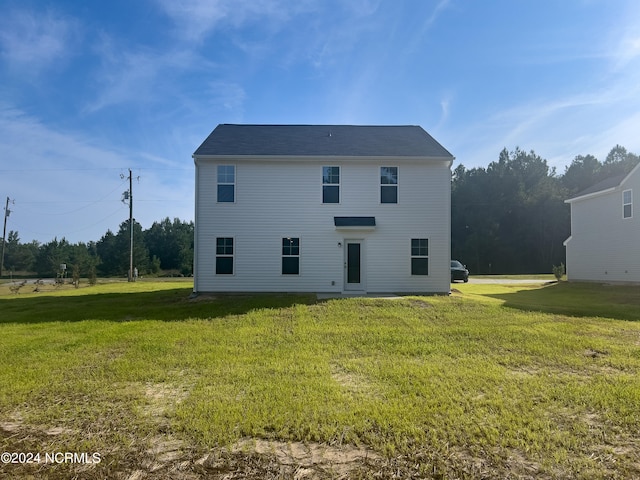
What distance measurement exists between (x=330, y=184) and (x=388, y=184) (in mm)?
2257

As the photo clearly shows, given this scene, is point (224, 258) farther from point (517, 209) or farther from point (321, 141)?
point (517, 209)

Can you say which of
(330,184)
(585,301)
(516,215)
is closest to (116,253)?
(330,184)

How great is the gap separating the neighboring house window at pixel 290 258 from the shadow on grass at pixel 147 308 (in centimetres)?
113

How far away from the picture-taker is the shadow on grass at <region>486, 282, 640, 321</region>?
11.3 meters

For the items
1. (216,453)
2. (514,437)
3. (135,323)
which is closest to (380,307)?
(135,323)

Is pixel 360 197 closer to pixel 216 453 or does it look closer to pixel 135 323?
pixel 135 323

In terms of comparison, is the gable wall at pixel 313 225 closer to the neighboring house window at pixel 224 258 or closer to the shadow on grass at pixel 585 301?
the neighboring house window at pixel 224 258

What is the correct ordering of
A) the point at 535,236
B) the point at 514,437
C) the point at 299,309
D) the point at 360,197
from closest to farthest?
the point at 514,437
the point at 299,309
the point at 360,197
the point at 535,236

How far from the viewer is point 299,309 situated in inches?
435

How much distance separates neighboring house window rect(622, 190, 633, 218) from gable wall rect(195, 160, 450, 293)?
451 inches

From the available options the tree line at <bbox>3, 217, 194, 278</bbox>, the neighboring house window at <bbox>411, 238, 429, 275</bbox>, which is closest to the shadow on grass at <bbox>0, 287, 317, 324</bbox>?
the neighboring house window at <bbox>411, 238, 429, 275</bbox>

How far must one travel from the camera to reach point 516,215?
149 feet

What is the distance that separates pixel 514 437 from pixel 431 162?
12.2 metres

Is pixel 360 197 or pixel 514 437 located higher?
pixel 360 197
